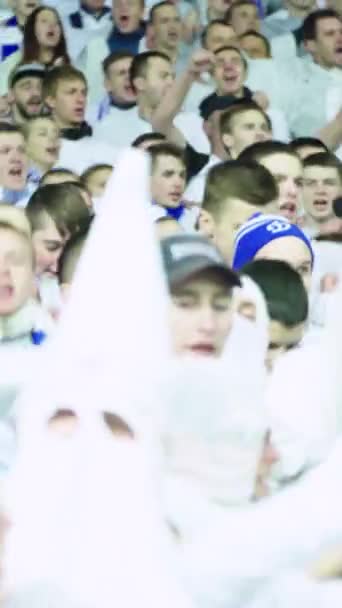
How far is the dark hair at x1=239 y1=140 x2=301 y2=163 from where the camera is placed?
15.4ft

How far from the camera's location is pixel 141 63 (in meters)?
6.12

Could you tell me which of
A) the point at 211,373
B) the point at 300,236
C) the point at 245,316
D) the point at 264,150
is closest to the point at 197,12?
the point at 264,150

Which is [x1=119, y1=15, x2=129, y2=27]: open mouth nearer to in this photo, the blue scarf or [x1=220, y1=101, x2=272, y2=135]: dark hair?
[x1=220, y1=101, x2=272, y2=135]: dark hair

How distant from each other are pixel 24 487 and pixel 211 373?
31 centimetres

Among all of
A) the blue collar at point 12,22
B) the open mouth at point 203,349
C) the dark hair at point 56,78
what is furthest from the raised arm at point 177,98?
the open mouth at point 203,349

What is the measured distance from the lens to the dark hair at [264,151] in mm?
4688

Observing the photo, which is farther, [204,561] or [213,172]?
[213,172]

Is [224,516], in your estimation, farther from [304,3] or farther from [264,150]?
[304,3]

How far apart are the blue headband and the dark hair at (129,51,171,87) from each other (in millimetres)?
2582

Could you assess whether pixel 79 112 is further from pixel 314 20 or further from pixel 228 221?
pixel 228 221

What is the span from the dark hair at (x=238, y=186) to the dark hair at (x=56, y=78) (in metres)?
1.79

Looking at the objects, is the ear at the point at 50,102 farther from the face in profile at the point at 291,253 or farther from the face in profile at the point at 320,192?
the face in profile at the point at 291,253

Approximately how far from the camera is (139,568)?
176 centimetres

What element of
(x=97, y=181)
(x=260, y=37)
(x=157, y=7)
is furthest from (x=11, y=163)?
(x=260, y=37)
